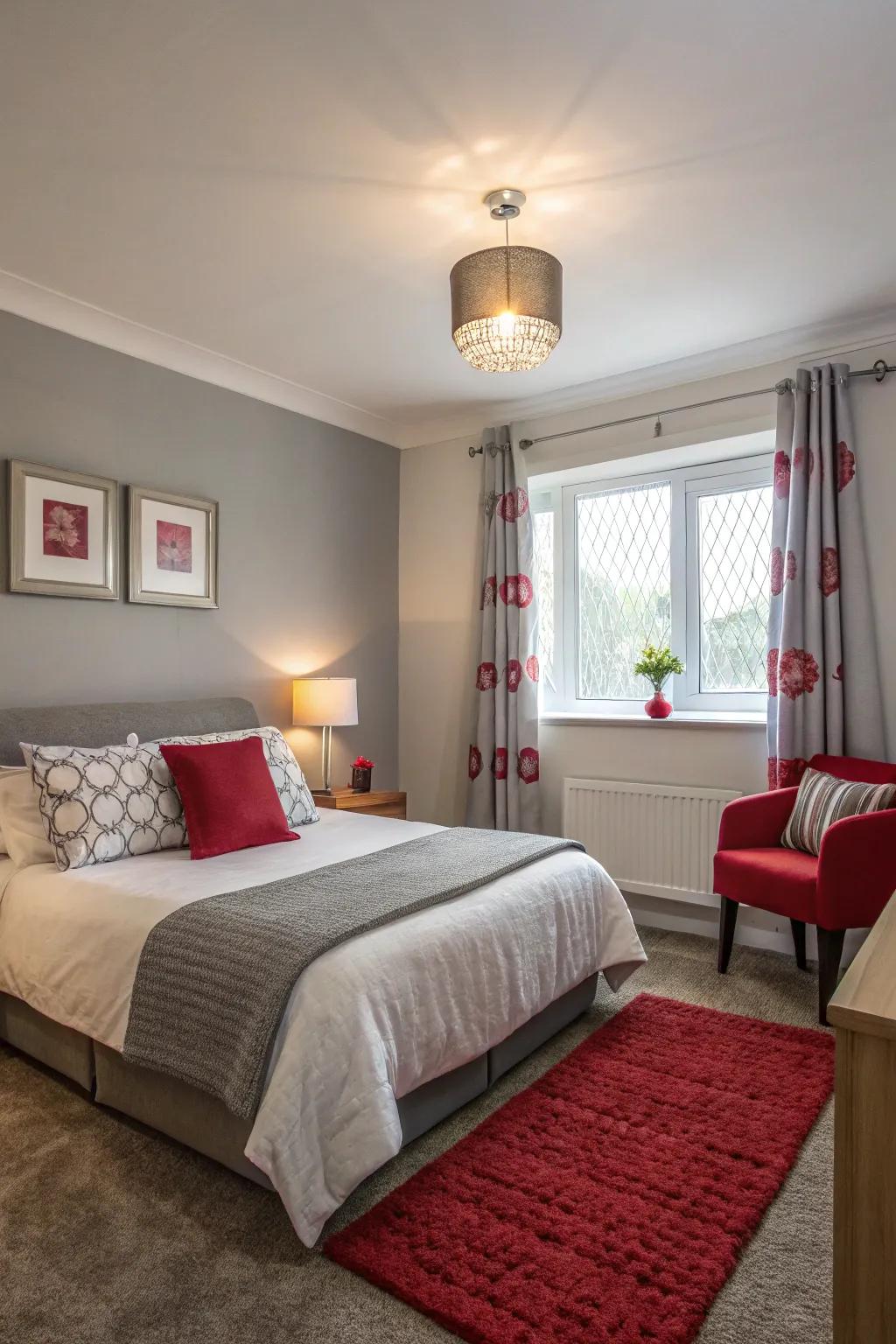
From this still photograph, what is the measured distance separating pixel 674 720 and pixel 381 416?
2.30 meters

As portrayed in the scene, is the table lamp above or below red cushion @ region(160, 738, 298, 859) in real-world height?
above

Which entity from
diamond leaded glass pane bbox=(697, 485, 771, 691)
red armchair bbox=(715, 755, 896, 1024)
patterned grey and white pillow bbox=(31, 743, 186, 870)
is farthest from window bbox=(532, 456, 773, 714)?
patterned grey and white pillow bbox=(31, 743, 186, 870)

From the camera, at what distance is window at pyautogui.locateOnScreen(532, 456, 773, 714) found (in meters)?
3.98

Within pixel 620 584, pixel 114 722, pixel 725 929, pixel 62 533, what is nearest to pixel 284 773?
pixel 114 722

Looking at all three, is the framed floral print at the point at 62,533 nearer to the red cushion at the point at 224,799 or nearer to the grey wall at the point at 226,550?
the grey wall at the point at 226,550

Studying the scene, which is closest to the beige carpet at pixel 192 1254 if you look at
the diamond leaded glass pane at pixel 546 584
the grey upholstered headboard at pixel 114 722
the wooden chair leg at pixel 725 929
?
the wooden chair leg at pixel 725 929

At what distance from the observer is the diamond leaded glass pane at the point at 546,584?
4.55m

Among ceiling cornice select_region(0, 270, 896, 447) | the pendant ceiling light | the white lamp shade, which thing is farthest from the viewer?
the white lamp shade

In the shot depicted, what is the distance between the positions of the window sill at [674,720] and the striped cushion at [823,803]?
47 centimetres

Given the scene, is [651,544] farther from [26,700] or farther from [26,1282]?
[26,1282]

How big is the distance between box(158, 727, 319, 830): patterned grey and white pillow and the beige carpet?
1.19 meters

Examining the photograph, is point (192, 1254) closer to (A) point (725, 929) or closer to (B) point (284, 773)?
(B) point (284, 773)

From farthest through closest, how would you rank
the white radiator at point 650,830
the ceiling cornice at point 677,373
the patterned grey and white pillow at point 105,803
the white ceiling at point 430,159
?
1. the white radiator at point 650,830
2. the ceiling cornice at point 677,373
3. the patterned grey and white pillow at point 105,803
4. the white ceiling at point 430,159

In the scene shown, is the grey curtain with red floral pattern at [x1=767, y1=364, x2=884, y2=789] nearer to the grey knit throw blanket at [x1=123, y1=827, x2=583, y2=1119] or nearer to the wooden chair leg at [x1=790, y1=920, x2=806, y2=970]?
the wooden chair leg at [x1=790, y1=920, x2=806, y2=970]
